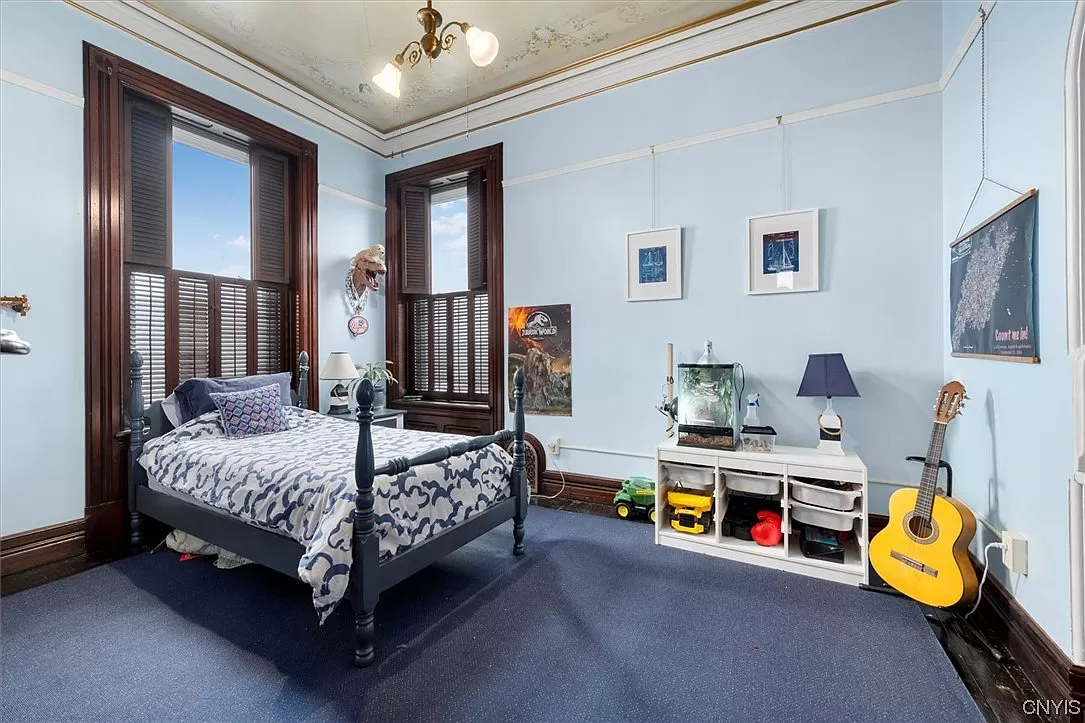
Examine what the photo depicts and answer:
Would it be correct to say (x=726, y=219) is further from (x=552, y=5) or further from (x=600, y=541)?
(x=600, y=541)

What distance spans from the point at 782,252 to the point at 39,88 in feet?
15.2

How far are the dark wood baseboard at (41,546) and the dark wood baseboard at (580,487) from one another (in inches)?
120

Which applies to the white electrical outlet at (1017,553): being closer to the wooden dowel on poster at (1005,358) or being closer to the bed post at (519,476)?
the wooden dowel on poster at (1005,358)

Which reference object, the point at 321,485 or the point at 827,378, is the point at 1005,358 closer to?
the point at 827,378

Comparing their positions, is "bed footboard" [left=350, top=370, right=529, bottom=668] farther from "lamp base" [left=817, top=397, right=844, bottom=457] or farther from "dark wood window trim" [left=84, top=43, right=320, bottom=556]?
"lamp base" [left=817, top=397, right=844, bottom=457]

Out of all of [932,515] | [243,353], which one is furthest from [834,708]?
[243,353]

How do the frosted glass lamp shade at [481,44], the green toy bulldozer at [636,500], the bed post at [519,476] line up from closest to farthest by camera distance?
1. the frosted glass lamp shade at [481,44]
2. the bed post at [519,476]
3. the green toy bulldozer at [636,500]

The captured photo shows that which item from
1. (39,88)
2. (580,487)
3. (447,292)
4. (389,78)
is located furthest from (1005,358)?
(39,88)

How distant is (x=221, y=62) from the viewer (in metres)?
3.49

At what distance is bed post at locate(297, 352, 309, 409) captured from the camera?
3.93m

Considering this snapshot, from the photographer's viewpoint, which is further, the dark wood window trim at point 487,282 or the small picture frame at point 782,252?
the dark wood window trim at point 487,282

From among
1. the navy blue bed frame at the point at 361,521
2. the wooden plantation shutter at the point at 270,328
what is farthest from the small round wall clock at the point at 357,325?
the navy blue bed frame at the point at 361,521

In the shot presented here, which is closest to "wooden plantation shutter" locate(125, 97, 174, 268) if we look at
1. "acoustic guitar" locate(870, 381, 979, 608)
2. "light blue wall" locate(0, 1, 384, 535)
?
"light blue wall" locate(0, 1, 384, 535)

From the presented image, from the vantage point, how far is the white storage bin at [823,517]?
8.13ft
